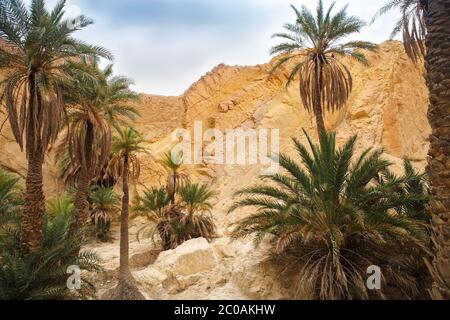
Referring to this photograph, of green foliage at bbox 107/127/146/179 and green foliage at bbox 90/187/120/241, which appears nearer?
green foliage at bbox 107/127/146/179

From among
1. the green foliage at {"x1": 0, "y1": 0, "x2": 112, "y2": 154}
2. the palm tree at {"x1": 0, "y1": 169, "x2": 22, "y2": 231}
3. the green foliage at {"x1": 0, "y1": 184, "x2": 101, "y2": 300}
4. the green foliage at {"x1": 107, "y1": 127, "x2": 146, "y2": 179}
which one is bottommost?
the green foliage at {"x1": 0, "y1": 184, "x2": 101, "y2": 300}

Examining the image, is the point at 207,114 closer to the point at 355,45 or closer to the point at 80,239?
the point at 355,45

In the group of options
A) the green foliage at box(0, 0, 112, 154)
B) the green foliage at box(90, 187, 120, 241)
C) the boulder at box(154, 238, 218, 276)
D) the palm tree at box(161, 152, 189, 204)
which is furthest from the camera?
the green foliage at box(90, 187, 120, 241)

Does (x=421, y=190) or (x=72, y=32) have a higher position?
(x=72, y=32)

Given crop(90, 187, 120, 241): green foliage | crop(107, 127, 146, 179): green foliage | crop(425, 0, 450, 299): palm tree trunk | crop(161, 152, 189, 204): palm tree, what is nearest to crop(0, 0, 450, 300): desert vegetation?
crop(425, 0, 450, 299): palm tree trunk

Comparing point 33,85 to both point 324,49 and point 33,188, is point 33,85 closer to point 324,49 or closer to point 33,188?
point 33,188

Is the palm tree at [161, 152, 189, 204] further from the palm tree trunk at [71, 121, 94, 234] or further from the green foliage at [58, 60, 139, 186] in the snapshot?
the palm tree trunk at [71, 121, 94, 234]

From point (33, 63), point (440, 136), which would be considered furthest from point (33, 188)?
point (440, 136)

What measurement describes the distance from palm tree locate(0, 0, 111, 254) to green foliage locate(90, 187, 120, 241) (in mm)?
11279

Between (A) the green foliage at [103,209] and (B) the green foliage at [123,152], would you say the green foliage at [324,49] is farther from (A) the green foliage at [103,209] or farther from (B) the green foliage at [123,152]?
(A) the green foliage at [103,209]

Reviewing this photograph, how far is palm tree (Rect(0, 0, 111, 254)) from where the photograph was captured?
9352mm
